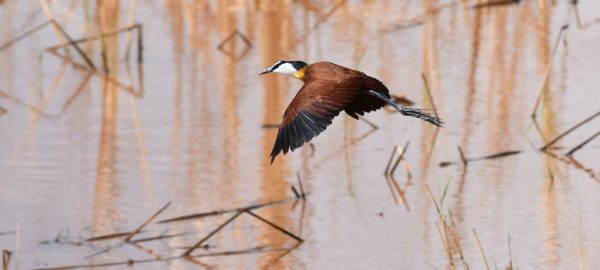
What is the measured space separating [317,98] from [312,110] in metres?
0.07

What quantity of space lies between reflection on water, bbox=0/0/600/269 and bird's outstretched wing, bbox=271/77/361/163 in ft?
2.93

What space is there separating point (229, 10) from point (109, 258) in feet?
17.9

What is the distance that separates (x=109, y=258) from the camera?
543 centimetres

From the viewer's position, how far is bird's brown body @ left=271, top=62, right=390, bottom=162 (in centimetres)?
422

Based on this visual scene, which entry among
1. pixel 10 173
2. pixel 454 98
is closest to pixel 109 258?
pixel 10 173

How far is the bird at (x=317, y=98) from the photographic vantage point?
13.9 ft

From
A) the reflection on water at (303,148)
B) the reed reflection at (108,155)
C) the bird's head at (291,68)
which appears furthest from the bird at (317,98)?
the reed reflection at (108,155)

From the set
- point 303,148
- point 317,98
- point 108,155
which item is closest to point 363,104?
point 317,98

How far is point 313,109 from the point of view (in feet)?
14.1

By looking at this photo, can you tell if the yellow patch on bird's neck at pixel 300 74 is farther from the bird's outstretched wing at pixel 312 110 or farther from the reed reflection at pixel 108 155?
the reed reflection at pixel 108 155

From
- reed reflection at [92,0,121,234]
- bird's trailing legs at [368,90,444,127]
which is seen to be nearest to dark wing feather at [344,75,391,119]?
bird's trailing legs at [368,90,444,127]

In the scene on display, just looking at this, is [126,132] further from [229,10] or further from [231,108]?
[229,10]

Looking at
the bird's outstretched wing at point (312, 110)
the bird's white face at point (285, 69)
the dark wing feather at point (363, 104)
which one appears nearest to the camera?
the bird's outstretched wing at point (312, 110)

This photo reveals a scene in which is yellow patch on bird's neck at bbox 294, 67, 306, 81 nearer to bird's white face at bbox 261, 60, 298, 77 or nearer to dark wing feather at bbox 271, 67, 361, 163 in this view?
bird's white face at bbox 261, 60, 298, 77
